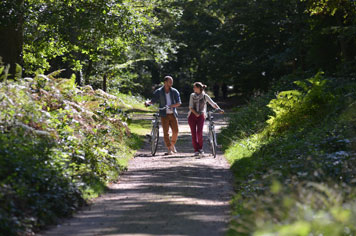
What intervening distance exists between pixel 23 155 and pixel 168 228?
101 inches

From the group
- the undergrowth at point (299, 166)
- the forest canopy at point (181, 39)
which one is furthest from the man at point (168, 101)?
the forest canopy at point (181, 39)

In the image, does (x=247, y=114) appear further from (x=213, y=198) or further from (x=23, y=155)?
(x=23, y=155)

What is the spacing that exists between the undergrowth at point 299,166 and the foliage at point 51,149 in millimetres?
2538

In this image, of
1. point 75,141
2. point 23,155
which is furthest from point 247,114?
point 23,155

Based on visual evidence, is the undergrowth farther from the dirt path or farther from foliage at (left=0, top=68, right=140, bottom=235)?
foliage at (left=0, top=68, right=140, bottom=235)

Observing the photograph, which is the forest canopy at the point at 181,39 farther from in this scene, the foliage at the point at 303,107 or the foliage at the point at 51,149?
the foliage at the point at 51,149

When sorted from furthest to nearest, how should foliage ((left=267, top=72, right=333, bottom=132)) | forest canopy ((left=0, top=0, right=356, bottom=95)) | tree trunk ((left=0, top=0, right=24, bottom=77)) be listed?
1. forest canopy ((left=0, top=0, right=356, bottom=95))
2. tree trunk ((left=0, top=0, right=24, bottom=77))
3. foliage ((left=267, top=72, right=333, bottom=132))

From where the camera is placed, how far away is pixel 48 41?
22453mm

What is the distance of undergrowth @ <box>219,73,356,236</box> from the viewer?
521cm

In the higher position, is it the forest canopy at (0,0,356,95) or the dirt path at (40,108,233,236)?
the forest canopy at (0,0,356,95)

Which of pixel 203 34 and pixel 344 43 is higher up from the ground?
pixel 203 34

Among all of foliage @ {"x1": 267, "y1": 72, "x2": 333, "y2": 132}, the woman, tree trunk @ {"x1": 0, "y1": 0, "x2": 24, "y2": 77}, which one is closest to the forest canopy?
tree trunk @ {"x1": 0, "y1": 0, "x2": 24, "y2": 77}

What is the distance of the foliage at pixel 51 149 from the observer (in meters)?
7.62

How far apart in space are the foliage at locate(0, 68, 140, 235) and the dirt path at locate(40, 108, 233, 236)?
1.14 ft
